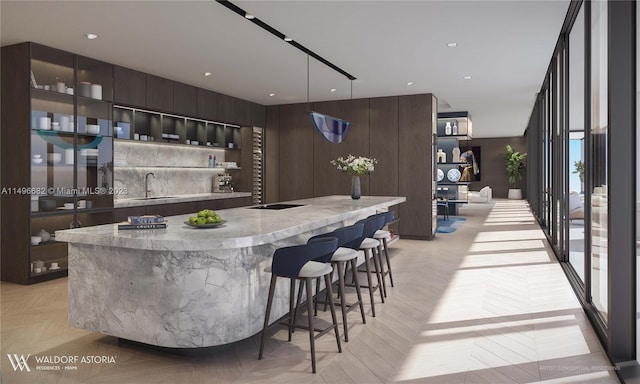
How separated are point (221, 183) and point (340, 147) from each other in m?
2.52

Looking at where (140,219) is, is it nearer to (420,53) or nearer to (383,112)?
(420,53)

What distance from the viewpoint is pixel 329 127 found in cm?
638

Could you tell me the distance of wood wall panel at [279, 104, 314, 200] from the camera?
9.71 m

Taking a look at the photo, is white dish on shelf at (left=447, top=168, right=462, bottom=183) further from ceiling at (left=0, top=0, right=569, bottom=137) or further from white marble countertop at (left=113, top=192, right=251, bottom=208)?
white marble countertop at (left=113, top=192, right=251, bottom=208)

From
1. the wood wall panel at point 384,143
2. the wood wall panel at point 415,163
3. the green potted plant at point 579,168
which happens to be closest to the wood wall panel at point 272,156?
the wood wall panel at point 384,143

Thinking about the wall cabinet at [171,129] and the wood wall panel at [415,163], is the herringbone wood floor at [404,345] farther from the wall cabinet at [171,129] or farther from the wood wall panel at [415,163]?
the wood wall panel at [415,163]

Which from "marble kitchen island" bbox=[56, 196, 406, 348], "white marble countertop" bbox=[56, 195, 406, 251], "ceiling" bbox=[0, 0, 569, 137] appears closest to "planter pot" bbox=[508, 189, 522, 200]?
"ceiling" bbox=[0, 0, 569, 137]

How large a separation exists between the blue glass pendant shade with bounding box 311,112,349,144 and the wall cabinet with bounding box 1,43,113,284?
9.72ft

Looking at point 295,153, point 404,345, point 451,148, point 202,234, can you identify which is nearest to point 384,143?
point 295,153

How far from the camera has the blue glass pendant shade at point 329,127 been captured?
5.98 meters

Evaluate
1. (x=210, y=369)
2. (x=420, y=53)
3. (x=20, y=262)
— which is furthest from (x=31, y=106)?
(x=420, y=53)

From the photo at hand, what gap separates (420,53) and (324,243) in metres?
3.59

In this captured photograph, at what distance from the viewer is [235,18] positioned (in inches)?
178

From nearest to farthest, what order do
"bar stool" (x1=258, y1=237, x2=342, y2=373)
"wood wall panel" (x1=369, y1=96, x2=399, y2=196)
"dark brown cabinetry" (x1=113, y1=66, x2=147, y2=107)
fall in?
"bar stool" (x1=258, y1=237, x2=342, y2=373) < "dark brown cabinetry" (x1=113, y1=66, x2=147, y2=107) < "wood wall panel" (x1=369, y1=96, x2=399, y2=196)
